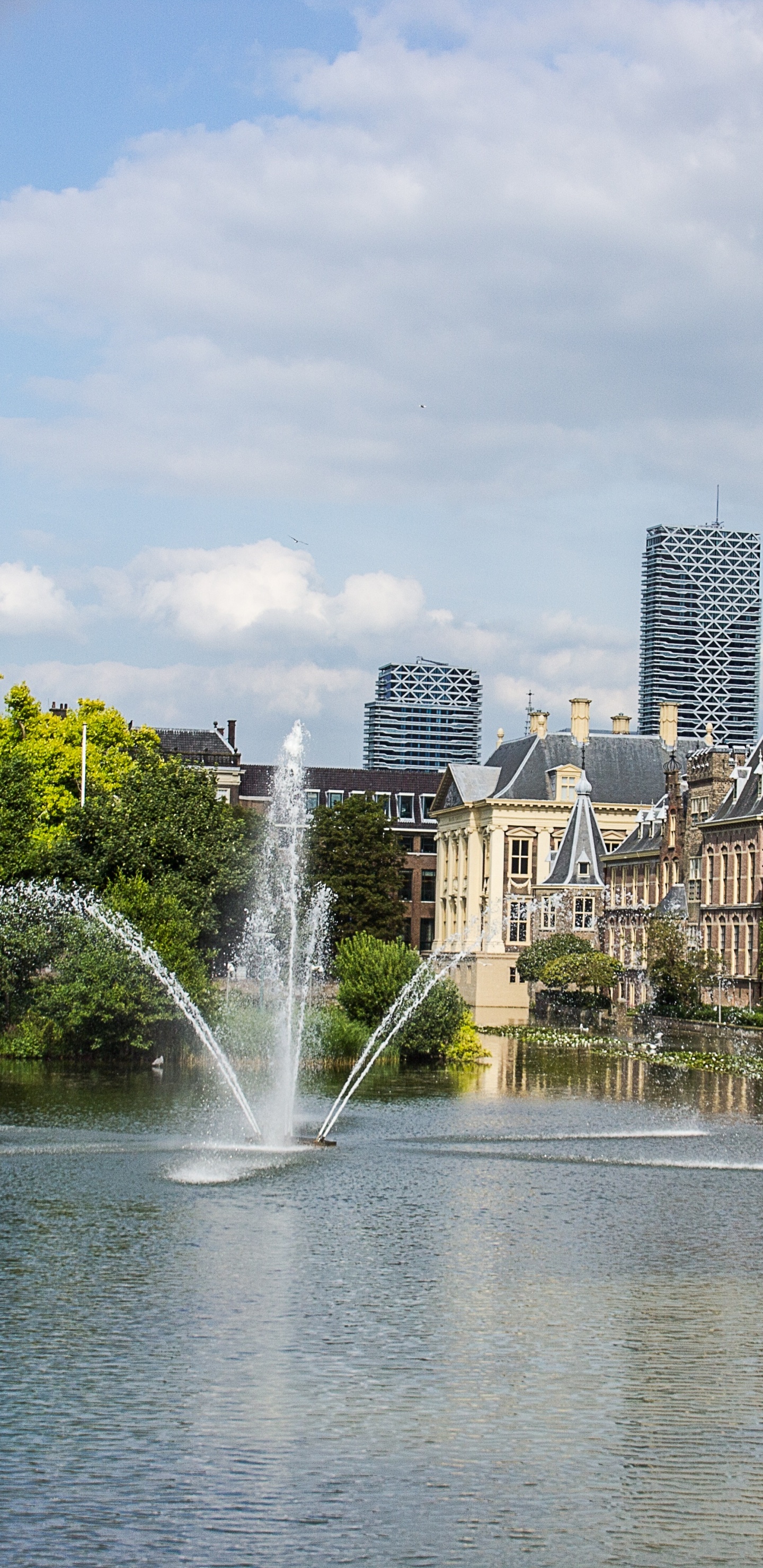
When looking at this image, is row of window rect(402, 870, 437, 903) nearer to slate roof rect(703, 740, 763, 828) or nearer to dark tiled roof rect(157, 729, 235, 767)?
dark tiled roof rect(157, 729, 235, 767)

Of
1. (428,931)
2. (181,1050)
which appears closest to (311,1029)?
(181,1050)

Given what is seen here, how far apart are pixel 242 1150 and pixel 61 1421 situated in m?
19.3

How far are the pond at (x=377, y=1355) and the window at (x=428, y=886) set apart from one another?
393ft

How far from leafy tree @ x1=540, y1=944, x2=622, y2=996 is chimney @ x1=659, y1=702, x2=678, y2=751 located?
3677 centimetres

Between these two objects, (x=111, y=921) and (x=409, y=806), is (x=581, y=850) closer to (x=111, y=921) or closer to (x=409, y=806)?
(x=409, y=806)

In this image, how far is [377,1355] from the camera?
21.3m

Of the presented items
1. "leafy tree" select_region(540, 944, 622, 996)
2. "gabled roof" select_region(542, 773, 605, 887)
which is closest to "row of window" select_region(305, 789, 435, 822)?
"gabled roof" select_region(542, 773, 605, 887)

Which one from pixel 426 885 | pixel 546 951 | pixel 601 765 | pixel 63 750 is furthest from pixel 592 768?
pixel 63 750

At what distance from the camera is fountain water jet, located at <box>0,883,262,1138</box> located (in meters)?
59.3

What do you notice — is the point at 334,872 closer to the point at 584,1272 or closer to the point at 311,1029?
the point at 311,1029

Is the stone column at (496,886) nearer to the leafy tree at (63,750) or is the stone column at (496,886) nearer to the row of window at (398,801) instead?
the row of window at (398,801)

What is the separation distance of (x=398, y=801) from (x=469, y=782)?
54.4ft

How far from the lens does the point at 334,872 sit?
112m

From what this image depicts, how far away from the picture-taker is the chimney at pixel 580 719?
138 metres
